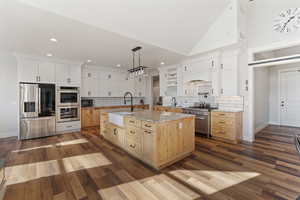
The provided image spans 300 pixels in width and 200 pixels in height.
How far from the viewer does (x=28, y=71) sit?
4266 mm

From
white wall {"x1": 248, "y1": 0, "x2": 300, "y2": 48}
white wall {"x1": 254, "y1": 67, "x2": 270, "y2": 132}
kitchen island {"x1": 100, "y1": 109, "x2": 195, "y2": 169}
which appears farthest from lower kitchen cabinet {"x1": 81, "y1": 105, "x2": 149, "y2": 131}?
white wall {"x1": 254, "y1": 67, "x2": 270, "y2": 132}

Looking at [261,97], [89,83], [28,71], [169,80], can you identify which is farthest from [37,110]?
[261,97]

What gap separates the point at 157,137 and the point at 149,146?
0.85ft

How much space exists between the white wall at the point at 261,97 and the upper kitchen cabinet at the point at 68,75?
621 cm

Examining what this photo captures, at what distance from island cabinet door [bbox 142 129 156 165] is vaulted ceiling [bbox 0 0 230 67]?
7.00ft

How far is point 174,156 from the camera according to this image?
2.64 metres

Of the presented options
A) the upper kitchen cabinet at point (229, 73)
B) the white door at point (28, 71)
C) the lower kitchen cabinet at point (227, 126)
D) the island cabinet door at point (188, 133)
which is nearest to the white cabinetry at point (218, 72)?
the upper kitchen cabinet at point (229, 73)

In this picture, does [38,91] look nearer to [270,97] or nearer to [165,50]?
[165,50]

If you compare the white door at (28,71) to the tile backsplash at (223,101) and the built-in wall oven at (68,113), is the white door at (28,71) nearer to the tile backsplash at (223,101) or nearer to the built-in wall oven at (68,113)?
the built-in wall oven at (68,113)

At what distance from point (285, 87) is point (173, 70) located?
4539 mm

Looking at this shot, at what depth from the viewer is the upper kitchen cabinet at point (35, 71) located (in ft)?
13.7

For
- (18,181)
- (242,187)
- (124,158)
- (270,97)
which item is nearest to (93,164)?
(124,158)

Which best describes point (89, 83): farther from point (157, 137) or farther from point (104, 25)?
point (157, 137)

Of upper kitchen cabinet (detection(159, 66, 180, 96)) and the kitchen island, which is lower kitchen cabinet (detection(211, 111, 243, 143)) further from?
upper kitchen cabinet (detection(159, 66, 180, 96))
